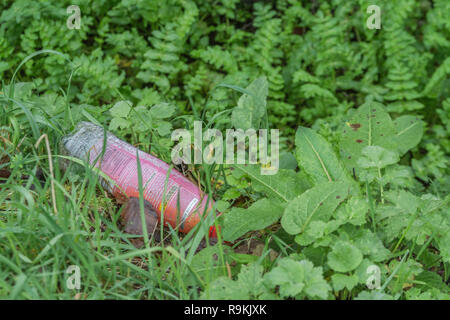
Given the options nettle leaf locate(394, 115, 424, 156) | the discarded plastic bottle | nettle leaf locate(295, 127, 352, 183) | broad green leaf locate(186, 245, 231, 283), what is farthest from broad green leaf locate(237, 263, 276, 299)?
nettle leaf locate(394, 115, 424, 156)

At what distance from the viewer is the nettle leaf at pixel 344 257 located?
5.14ft

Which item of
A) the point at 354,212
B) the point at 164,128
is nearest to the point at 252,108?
the point at 164,128

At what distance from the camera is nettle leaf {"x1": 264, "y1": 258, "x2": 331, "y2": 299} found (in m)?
1.48

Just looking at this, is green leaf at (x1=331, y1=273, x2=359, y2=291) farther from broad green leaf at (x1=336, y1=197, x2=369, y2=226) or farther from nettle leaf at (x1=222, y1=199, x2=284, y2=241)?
nettle leaf at (x1=222, y1=199, x2=284, y2=241)

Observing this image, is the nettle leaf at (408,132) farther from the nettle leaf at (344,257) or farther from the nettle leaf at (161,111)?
the nettle leaf at (161,111)

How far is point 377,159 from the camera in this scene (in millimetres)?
1937

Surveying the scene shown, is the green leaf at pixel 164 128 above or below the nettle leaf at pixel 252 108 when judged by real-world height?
below

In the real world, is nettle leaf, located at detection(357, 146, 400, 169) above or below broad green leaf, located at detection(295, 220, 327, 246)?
above

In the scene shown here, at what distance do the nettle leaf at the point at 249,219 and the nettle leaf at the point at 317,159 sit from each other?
0.26 m

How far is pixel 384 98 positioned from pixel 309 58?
650 millimetres

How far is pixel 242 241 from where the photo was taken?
1986 mm

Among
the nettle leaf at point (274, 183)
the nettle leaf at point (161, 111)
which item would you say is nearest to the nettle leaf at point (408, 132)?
the nettle leaf at point (274, 183)

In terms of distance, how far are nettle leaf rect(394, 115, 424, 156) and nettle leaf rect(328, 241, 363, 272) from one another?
0.87 metres
